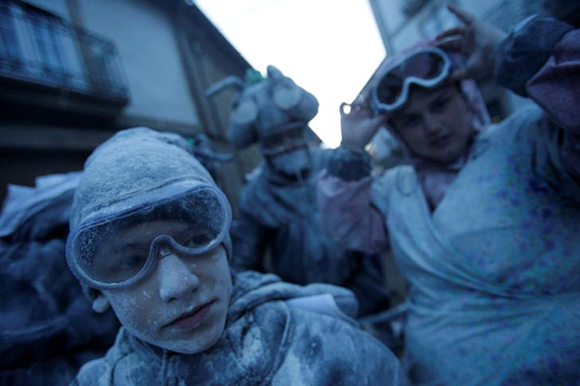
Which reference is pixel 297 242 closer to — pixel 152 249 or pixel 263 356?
pixel 263 356

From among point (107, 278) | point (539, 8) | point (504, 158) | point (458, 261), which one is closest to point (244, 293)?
point (107, 278)

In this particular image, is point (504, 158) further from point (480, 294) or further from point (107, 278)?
point (107, 278)

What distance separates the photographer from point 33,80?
3428mm

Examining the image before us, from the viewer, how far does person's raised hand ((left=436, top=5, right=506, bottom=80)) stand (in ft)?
4.27

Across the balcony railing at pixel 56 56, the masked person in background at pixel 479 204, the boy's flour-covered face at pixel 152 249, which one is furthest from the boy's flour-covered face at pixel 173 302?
the balcony railing at pixel 56 56

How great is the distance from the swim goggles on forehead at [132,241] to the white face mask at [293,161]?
149cm

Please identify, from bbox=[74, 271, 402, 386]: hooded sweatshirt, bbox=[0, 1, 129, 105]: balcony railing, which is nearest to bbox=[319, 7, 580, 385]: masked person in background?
bbox=[74, 271, 402, 386]: hooded sweatshirt

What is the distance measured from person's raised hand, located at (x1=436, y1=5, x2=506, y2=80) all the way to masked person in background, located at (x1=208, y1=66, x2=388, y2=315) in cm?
99

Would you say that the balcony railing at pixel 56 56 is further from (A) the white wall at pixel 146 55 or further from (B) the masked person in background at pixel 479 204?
(B) the masked person in background at pixel 479 204

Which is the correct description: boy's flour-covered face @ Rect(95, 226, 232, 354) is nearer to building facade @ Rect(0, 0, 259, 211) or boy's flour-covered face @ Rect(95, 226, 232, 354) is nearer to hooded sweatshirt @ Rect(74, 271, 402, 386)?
hooded sweatshirt @ Rect(74, 271, 402, 386)

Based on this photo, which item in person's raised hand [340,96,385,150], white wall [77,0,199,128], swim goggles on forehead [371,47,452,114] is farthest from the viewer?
white wall [77,0,199,128]

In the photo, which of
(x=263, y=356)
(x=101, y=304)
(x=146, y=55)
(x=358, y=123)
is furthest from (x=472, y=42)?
(x=146, y=55)

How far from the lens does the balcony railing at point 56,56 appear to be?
347cm

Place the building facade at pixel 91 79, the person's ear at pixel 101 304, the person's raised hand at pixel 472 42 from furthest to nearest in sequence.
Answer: the building facade at pixel 91 79 → the person's raised hand at pixel 472 42 → the person's ear at pixel 101 304
